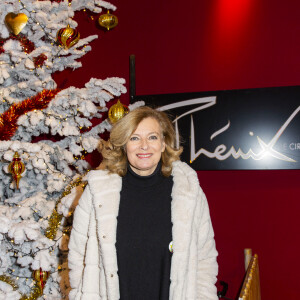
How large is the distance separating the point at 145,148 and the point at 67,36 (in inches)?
51.9

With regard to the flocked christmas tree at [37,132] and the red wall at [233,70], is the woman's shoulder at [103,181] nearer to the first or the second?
the flocked christmas tree at [37,132]

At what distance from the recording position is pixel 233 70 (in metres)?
3.48

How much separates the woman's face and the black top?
0.15 m

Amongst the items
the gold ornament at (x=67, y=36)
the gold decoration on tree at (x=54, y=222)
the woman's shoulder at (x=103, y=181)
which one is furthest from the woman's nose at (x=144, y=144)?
the gold ornament at (x=67, y=36)

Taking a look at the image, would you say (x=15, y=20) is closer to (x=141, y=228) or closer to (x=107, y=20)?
(x=107, y=20)

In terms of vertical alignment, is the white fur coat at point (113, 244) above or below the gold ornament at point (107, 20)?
below

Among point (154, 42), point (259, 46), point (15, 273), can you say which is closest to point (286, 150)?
point (259, 46)

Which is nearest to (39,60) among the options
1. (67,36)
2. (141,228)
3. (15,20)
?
(67,36)

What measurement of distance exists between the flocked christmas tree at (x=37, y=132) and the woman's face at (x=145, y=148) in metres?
0.87

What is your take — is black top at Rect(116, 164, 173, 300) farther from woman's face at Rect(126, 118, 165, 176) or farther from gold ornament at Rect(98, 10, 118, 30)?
gold ornament at Rect(98, 10, 118, 30)

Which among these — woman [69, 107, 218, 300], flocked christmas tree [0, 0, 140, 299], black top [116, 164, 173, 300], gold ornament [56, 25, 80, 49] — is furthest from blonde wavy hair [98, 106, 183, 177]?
gold ornament [56, 25, 80, 49]

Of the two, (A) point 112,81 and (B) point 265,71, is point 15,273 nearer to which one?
→ (A) point 112,81

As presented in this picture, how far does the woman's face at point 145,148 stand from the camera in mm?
1800

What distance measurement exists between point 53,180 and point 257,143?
181 cm
